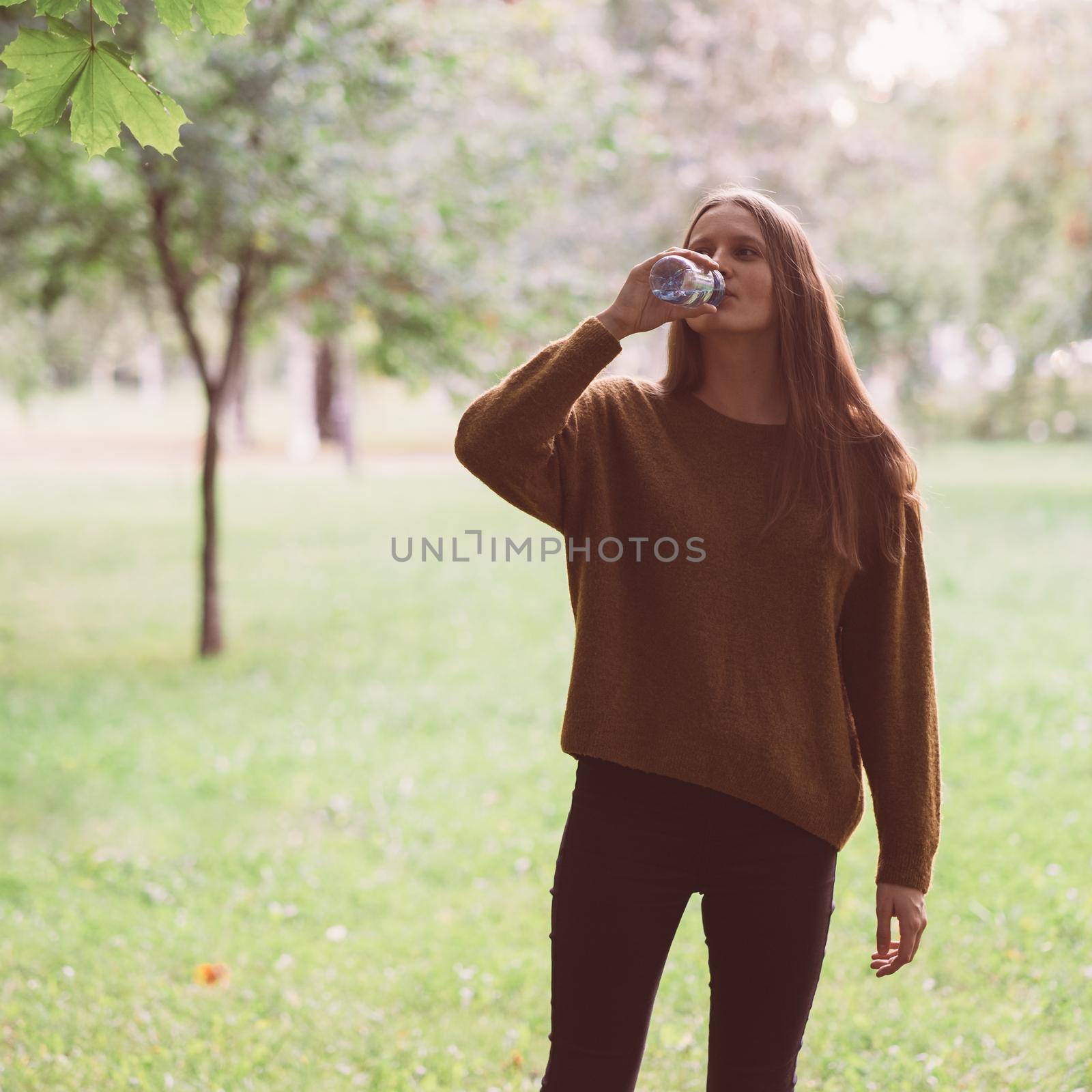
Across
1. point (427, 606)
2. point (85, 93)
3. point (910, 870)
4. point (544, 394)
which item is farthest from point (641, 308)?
point (427, 606)

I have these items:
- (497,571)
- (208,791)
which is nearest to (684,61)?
(497,571)

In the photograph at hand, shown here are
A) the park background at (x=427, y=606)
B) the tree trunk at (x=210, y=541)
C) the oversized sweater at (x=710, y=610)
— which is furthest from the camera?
the tree trunk at (x=210, y=541)

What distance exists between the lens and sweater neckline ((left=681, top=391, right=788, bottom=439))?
2.12 metres

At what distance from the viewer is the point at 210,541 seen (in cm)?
884

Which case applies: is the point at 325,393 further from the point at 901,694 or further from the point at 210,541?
the point at 901,694

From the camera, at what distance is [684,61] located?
15922 mm

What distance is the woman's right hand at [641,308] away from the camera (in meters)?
1.98

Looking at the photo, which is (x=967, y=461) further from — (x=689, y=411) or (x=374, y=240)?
(x=689, y=411)

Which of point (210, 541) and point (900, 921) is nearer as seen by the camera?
point (900, 921)

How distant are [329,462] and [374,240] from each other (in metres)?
18.4

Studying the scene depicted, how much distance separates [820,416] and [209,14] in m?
1.23

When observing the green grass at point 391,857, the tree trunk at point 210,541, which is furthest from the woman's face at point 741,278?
the tree trunk at point 210,541

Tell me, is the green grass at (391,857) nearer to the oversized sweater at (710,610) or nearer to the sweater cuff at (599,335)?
the oversized sweater at (710,610)

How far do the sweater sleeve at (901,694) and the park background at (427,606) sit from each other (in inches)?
33.0
